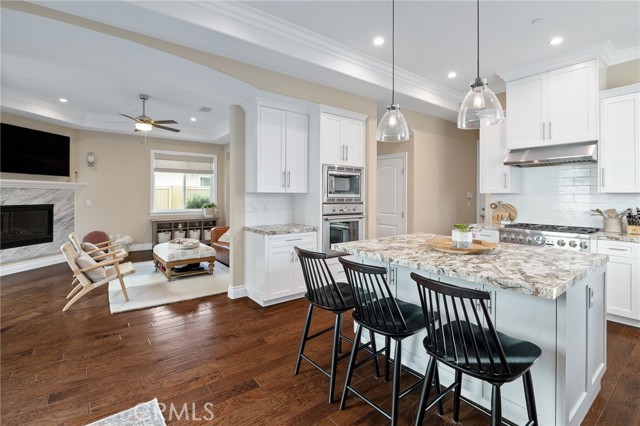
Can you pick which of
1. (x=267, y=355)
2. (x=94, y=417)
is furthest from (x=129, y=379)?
(x=267, y=355)

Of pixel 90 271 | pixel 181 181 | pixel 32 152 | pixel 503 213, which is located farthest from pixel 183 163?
pixel 503 213

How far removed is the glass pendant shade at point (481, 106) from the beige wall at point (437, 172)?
10.2 feet

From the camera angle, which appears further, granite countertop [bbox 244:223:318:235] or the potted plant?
the potted plant

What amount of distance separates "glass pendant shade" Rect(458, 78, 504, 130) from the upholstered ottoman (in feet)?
14.2

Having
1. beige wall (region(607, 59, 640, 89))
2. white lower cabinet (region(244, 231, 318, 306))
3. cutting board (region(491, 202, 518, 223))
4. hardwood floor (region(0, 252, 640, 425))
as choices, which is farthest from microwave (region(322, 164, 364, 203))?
beige wall (region(607, 59, 640, 89))

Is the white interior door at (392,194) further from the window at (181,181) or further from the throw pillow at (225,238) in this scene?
the window at (181,181)

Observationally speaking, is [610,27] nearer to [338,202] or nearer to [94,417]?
[338,202]

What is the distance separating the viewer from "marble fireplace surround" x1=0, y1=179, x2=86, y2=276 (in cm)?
532

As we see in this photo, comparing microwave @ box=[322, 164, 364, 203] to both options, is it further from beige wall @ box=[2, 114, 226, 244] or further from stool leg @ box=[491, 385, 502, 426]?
beige wall @ box=[2, 114, 226, 244]

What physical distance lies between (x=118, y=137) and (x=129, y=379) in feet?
21.4

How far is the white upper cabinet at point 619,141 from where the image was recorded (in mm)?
3301

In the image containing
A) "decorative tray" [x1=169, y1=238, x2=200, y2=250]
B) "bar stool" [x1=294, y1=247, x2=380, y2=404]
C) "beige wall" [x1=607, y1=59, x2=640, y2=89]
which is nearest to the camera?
"bar stool" [x1=294, y1=247, x2=380, y2=404]

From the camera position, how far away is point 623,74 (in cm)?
374

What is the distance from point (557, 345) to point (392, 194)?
13.8 feet
